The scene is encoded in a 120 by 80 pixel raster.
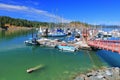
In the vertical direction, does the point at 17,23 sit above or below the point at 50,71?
above

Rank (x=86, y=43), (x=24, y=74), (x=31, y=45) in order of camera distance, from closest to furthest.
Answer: (x=24, y=74)
(x=86, y=43)
(x=31, y=45)

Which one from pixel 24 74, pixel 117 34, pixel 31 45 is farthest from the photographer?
pixel 117 34

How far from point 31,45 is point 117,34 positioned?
50.8m

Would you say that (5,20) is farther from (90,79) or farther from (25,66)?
(90,79)

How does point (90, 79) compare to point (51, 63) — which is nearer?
point (90, 79)

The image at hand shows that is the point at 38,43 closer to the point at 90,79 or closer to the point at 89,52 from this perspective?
the point at 89,52

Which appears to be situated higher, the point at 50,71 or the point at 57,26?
the point at 57,26

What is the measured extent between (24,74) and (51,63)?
893 cm

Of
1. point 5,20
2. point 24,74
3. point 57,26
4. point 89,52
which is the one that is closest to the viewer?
point 24,74

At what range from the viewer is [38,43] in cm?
6419

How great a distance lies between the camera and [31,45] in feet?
206

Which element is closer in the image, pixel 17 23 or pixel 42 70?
pixel 42 70

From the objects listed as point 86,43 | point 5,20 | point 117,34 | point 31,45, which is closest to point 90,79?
point 86,43

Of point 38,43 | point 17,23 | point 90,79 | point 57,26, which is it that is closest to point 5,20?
point 17,23
